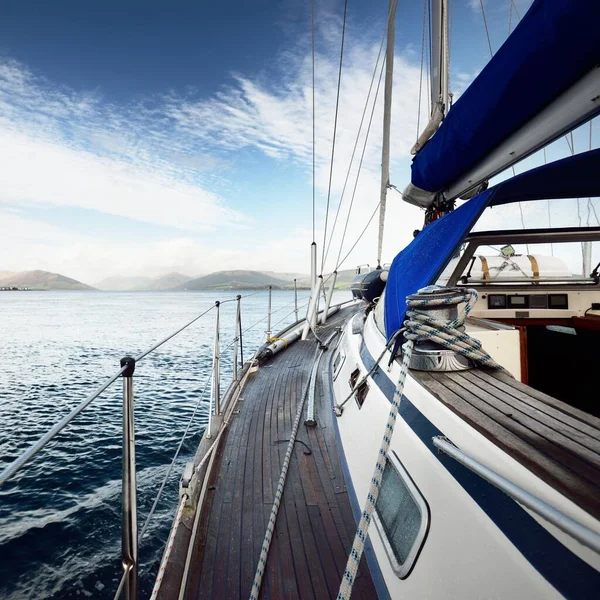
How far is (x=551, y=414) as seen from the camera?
132cm

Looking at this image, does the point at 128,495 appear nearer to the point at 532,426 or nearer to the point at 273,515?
the point at 273,515

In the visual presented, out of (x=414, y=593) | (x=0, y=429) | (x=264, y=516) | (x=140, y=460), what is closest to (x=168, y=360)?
(x=0, y=429)

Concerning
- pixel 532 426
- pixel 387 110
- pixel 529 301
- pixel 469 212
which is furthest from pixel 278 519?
pixel 387 110

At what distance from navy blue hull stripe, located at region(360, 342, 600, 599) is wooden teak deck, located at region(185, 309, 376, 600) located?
0.89m

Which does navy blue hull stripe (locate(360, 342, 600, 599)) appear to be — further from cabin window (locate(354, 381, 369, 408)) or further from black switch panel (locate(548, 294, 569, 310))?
black switch panel (locate(548, 294, 569, 310))

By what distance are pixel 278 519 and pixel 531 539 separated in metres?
1.61

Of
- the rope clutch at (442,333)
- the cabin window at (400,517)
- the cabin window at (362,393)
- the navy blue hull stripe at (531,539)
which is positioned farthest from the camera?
the cabin window at (362,393)

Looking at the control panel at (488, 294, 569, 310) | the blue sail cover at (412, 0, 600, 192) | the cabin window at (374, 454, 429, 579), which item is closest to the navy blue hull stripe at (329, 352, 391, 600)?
the cabin window at (374, 454, 429, 579)

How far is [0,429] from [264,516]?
7.36 metres

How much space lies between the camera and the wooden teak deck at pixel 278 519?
1.74 metres

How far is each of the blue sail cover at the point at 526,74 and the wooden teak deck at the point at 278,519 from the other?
236cm

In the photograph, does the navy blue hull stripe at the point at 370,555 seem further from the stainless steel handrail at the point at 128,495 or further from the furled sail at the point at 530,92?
the furled sail at the point at 530,92

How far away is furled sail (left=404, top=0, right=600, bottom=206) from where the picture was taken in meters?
1.52

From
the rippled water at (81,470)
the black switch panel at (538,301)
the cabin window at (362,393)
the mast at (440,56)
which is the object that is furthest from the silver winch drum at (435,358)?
the mast at (440,56)
